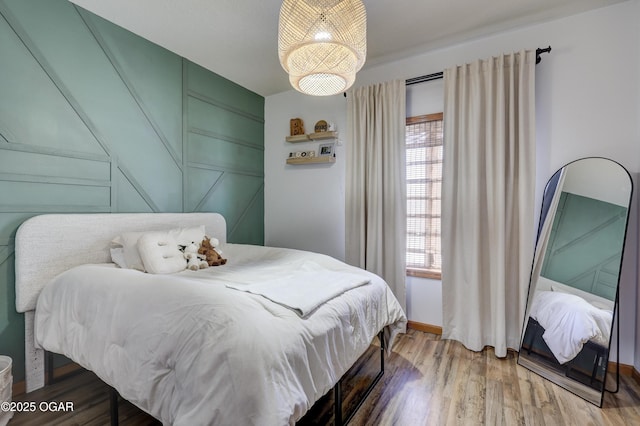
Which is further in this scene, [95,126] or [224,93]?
[224,93]

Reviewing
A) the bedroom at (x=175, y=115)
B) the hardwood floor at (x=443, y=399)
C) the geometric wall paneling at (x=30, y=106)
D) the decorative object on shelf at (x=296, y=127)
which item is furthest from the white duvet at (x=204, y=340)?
the decorative object on shelf at (x=296, y=127)

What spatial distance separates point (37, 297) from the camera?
1.80m

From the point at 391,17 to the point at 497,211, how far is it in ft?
5.74

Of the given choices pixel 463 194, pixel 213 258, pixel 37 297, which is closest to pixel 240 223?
pixel 213 258

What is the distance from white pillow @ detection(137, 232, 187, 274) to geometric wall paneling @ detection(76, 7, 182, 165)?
1.01 m

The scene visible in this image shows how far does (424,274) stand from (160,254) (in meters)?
2.29

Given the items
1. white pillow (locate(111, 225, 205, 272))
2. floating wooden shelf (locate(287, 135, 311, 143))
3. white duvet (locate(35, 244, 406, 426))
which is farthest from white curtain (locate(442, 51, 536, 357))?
white pillow (locate(111, 225, 205, 272))

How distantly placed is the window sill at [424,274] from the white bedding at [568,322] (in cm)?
76

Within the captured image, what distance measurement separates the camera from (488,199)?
234cm

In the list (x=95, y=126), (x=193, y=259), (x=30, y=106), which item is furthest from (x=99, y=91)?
(x=193, y=259)

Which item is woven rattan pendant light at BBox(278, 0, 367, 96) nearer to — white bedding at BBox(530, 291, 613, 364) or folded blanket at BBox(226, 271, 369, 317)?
folded blanket at BBox(226, 271, 369, 317)

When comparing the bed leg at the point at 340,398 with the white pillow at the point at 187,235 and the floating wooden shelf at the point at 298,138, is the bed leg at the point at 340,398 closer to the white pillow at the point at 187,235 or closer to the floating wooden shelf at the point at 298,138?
the white pillow at the point at 187,235

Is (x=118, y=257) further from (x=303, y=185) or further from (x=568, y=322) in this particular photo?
(x=568, y=322)

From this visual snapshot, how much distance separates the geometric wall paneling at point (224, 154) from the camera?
2.90 meters
